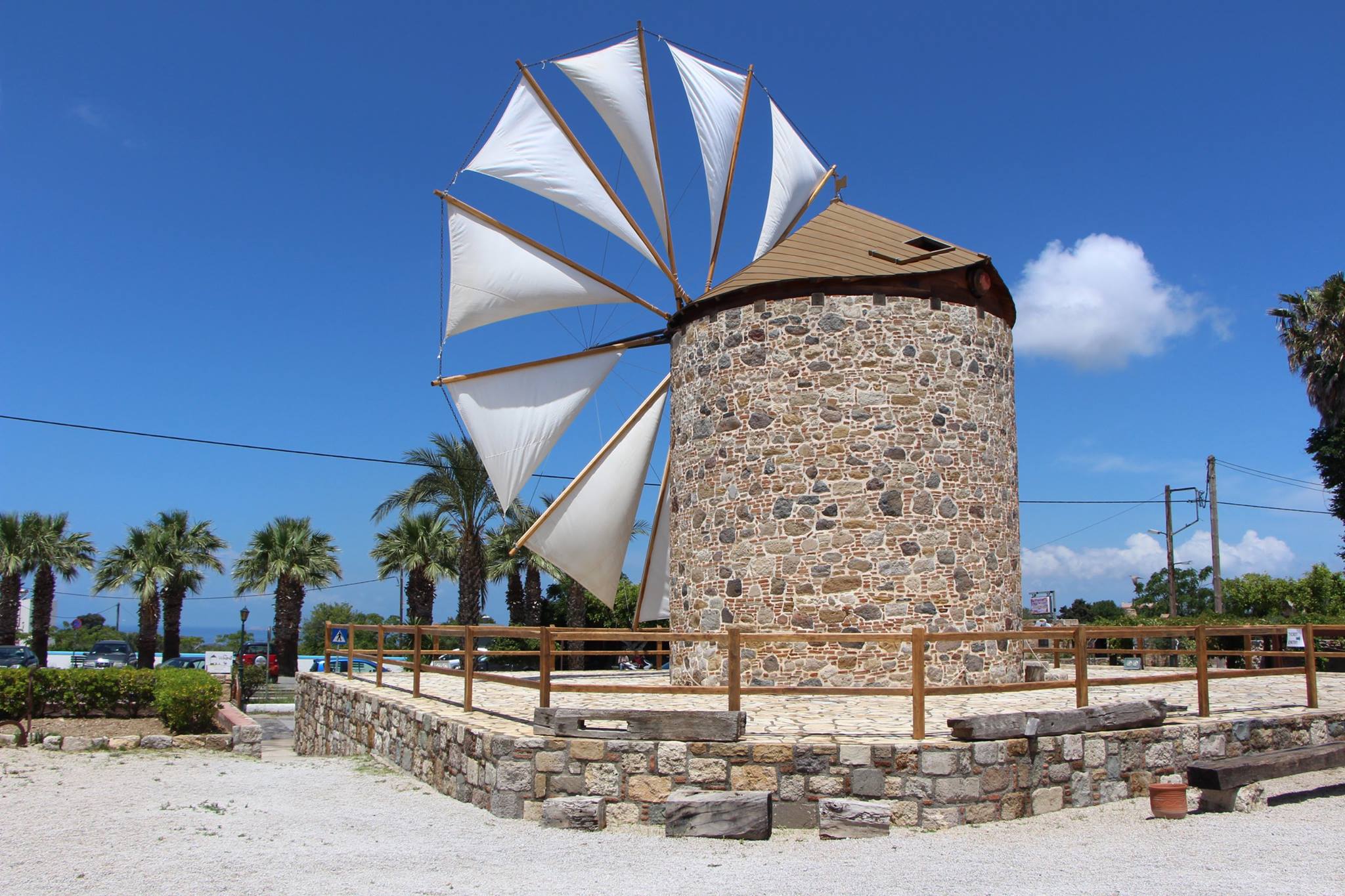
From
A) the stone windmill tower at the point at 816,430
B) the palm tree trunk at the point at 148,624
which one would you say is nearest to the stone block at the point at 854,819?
A: the stone windmill tower at the point at 816,430

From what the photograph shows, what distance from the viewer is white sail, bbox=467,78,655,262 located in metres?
15.5

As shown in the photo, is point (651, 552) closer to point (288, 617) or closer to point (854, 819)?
point (854, 819)

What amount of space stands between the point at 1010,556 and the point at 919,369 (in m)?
2.69

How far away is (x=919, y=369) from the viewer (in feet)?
41.2

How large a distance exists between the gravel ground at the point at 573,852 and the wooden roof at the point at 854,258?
6699 mm

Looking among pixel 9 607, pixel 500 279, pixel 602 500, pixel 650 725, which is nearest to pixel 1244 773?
pixel 650 725

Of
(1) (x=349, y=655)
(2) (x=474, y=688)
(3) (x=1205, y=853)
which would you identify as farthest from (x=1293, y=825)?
(1) (x=349, y=655)

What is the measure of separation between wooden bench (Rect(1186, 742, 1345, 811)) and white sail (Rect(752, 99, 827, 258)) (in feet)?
34.3

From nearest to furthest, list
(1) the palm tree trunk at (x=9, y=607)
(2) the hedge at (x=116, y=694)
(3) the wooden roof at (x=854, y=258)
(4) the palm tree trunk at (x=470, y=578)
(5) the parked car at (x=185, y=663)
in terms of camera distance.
A: (3) the wooden roof at (x=854, y=258) < (2) the hedge at (x=116, y=694) < (4) the palm tree trunk at (x=470, y=578) < (5) the parked car at (x=185, y=663) < (1) the palm tree trunk at (x=9, y=607)

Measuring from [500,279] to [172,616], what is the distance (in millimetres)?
23575

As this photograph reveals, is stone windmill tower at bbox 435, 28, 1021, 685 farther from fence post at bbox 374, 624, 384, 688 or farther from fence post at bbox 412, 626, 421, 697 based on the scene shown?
fence post at bbox 412, 626, 421, 697

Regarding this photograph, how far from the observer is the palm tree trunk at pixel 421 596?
102ft

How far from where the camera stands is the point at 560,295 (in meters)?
15.6

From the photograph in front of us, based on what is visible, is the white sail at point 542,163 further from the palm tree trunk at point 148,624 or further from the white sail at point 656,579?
the palm tree trunk at point 148,624
